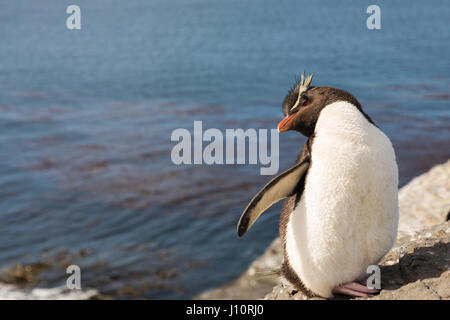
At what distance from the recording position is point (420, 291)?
2912mm

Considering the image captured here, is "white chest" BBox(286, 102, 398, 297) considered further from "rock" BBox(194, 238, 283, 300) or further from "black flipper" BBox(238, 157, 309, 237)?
"rock" BBox(194, 238, 283, 300)

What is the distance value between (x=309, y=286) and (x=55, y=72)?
61.7 feet

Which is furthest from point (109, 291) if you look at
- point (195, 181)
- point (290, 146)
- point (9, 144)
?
point (9, 144)

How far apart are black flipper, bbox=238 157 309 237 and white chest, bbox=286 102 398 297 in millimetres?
68

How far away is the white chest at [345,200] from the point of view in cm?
287

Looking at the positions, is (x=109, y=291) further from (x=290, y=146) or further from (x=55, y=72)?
(x=55, y=72)

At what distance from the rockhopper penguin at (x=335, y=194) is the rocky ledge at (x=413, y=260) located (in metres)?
0.23

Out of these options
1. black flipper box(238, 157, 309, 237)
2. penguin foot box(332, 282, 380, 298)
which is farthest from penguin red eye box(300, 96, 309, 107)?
penguin foot box(332, 282, 380, 298)

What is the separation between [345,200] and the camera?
2.88 metres

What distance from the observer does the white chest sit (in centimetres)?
287

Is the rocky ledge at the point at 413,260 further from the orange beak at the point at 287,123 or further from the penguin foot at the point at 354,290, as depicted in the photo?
the orange beak at the point at 287,123

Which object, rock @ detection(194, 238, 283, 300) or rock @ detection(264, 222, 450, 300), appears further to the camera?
rock @ detection(194, 238, 283, 300)

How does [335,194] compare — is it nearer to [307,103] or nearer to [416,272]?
[307,103]
